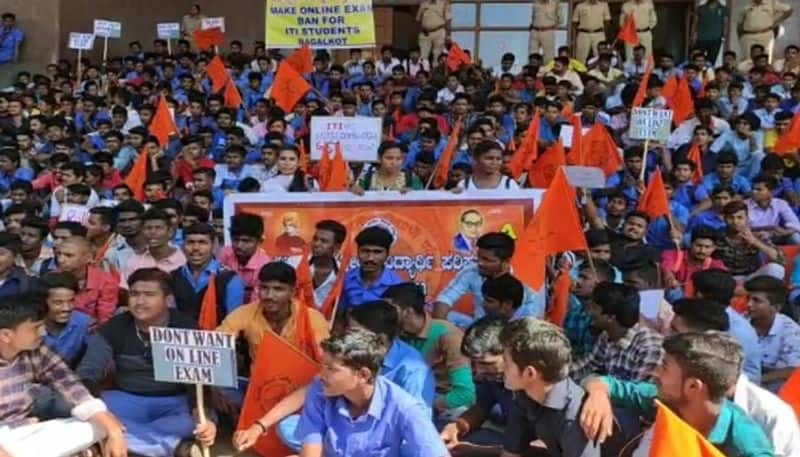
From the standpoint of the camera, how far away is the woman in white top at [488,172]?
6.26 m

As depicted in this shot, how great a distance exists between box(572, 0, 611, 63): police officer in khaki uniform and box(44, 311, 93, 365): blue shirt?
10.6 metres

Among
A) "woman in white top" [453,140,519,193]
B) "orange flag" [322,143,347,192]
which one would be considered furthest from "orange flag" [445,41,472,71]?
"woman in white top" [453,140,519,193]

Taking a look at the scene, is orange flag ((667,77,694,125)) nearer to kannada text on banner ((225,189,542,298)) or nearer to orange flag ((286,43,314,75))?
orange flag ((286,43,314,75))

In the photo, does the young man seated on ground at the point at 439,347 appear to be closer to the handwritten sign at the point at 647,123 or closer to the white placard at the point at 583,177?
the white placard at the point at 583,177

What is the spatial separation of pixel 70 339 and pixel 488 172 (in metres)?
2.80

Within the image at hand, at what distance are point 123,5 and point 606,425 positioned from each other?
52.2 feet

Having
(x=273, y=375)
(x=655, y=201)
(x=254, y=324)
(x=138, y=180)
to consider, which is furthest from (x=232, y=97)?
(x=273, y=375)

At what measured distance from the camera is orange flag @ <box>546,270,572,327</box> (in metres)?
5.24

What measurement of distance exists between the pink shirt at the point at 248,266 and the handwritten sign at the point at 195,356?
1560mm

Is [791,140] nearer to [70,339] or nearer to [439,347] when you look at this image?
[439,347]

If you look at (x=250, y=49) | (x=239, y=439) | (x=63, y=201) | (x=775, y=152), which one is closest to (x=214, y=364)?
(x=239, y=439)

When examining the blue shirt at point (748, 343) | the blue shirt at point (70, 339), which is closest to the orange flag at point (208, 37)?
the blue shirt at point (70, 339)

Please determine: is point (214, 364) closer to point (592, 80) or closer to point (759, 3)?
point (592, 80)

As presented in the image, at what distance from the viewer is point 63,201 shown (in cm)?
803
